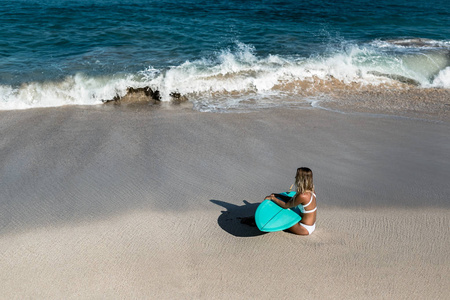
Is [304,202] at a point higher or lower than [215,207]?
higher

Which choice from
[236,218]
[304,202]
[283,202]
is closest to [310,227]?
[304,202]

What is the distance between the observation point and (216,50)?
10.6 meters

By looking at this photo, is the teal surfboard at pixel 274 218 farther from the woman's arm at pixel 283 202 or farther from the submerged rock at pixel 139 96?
the submerged rock at pixel 139 96

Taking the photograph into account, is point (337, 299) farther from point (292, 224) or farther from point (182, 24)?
point (182, 24)

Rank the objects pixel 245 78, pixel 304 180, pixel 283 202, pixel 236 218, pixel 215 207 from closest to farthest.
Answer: pixel 304 180, pixel 283 202, pixel 236 218, pixel 215 207, pixel 245 78

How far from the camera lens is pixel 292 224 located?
13.1 feet

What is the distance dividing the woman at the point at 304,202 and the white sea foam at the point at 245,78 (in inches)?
157

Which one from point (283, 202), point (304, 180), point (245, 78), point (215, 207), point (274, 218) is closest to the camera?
point (304, 180)

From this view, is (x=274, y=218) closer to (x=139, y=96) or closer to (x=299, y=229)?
(x=299, y=229)

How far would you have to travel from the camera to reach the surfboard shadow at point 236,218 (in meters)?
4.20

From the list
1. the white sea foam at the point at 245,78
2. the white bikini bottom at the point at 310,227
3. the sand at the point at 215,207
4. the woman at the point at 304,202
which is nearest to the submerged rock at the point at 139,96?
the white sea foam at the point at 245,78

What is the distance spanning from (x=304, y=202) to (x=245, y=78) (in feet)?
18.1

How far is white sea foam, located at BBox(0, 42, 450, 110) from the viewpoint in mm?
8086

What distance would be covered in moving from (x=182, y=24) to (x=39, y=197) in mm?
9466
